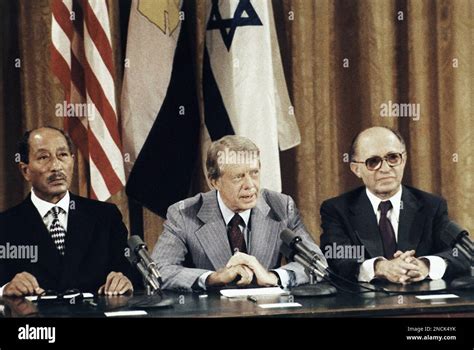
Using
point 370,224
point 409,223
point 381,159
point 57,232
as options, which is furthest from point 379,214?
point 57,232

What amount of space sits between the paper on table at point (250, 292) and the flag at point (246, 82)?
911 mm

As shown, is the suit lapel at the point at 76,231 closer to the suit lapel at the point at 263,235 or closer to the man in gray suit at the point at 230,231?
the man in gray suit at the point at 230,231

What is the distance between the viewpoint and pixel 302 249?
6.13 meters

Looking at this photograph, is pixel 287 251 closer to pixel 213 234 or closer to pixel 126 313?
pixel 213 234

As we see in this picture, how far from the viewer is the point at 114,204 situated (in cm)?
660

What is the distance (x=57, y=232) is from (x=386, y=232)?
2132 mm

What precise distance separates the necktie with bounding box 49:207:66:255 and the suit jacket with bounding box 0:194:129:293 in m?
0.02

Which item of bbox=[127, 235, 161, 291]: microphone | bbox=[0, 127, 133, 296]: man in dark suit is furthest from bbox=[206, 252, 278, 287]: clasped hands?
bbox=[0, 127, 133, 296]: man in dark suit

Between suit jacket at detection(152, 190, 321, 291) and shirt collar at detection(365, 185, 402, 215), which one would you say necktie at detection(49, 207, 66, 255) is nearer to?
suit jacket at detection(152, 190, 321, 291)

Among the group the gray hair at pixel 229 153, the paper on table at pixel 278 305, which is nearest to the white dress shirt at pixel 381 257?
the paper on table at pixel 278 305

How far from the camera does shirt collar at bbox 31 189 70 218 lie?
21.3ft

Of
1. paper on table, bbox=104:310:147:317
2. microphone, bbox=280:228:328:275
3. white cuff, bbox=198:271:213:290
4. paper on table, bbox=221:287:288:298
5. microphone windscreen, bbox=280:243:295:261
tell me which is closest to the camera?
paper on table, bbox=104:310:147:317

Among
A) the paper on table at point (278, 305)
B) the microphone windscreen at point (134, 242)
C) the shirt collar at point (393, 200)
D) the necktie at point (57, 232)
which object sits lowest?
the paper on table at point (278, 305)

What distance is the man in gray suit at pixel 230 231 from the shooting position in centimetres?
632
